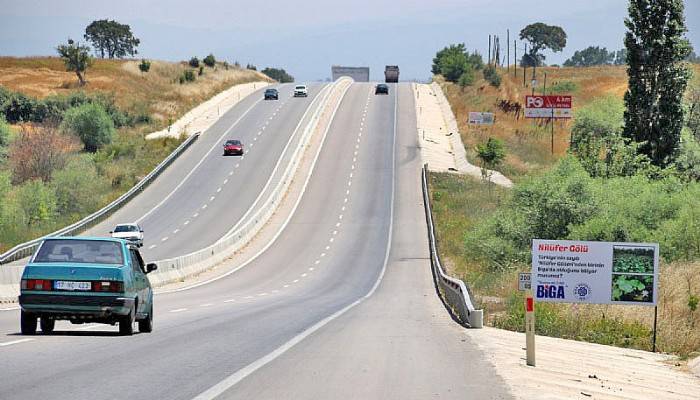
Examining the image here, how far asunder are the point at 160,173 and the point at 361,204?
19.4 m

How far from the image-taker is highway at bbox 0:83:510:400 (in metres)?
12.1

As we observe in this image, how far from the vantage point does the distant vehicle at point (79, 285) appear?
16.6 metres

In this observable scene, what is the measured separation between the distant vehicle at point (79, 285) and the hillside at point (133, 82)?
340ft

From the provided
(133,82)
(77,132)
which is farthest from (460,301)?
(133,82)

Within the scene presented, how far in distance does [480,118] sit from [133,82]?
54502mm

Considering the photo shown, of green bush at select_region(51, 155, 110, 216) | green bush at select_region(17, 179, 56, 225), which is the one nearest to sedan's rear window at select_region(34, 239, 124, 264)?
green bush at select_region(17, 179, 56, 225)

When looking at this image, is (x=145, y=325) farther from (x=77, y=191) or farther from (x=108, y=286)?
(x=77, y=191)

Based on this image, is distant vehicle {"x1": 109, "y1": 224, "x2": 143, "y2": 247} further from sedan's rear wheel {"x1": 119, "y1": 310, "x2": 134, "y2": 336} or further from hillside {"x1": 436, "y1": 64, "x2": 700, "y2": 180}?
sedan's rear wheel {"x1": 119, "y1": 310, "x2": 134, "y2": 336}

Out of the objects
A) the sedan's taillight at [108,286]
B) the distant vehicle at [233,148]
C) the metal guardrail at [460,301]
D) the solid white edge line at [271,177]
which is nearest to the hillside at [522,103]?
the solid white edge line at [271,177]

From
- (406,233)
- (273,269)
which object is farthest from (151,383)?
(406,233)

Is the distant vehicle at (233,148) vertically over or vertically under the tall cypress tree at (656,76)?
under

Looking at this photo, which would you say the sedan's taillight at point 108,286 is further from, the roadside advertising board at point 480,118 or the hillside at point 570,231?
the roadside advertising board at point 480,118

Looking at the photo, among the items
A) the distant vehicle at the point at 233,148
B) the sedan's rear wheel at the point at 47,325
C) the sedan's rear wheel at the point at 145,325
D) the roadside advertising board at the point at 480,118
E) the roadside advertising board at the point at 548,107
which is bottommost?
the sedan's rear wheel at the point at 145,325

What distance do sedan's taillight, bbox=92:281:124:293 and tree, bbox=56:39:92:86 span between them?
131726 millimetres
